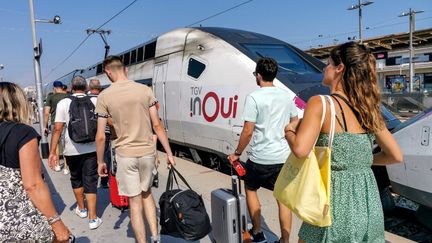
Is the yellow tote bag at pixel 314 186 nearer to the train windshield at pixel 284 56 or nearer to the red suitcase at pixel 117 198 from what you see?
the red suitcase at pixel 117 198

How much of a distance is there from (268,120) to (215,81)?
10.2ft

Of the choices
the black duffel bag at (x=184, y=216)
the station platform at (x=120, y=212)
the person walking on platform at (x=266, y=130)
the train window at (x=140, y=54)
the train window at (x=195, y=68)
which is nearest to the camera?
the black duffel bag at (x=184, y=216)

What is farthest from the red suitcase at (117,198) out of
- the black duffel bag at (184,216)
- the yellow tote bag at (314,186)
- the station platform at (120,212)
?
the yellow tote bag at (314,186)

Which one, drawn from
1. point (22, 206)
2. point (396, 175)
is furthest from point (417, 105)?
point (22, 206)

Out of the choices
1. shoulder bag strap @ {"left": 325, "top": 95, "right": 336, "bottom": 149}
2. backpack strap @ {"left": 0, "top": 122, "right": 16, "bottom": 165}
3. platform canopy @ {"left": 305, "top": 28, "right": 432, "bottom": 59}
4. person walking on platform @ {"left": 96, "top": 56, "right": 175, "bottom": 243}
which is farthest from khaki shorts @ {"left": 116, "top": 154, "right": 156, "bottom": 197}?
platform canopy @ {"left": 305, "top": 28, "right": 432, "bottom": 59}

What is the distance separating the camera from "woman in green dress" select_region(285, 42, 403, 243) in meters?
1.97

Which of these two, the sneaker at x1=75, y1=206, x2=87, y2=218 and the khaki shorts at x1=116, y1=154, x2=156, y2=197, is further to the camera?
the sneaker at x1=75, y1=206, x2=87, y2=218

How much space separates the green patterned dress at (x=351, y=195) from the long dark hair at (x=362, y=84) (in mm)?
114

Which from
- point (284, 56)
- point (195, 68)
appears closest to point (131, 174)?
point (195, 68)

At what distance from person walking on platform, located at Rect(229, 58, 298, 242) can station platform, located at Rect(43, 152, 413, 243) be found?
0.76 metres

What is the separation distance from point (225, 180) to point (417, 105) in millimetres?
16803

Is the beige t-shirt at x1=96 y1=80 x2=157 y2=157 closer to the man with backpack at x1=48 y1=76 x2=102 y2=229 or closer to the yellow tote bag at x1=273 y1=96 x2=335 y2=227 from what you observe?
the man with backpack at x1=48 y1=76 x2=102 y2=229

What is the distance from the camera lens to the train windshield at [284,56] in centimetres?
630

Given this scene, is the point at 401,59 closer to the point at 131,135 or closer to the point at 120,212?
the point at 120,212
